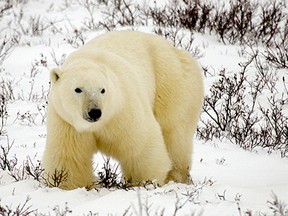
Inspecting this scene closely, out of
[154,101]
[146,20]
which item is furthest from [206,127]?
[146,20]

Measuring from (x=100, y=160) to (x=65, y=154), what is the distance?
1380 mm

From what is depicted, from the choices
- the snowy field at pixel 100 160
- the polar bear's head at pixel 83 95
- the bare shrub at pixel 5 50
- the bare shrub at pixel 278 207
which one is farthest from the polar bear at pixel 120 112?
the bare shrub at pixel 5 50

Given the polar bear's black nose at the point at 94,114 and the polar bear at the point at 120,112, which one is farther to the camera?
the polar bear at the point at 120,112

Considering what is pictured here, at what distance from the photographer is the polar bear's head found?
304 cm

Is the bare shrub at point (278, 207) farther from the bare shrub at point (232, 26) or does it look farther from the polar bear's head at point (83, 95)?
the bare shrub at point (232, 26)

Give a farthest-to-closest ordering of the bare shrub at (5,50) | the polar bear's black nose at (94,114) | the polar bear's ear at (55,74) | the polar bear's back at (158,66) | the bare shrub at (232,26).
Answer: the bare shrub at (232,26)
the bare shrub at (5,50)
the polar bear's back at (158,66)
the polar bear's ear at (55,74)
the polar bear's black nose at (94,114)

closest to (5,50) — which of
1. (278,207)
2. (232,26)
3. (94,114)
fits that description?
(232,26)

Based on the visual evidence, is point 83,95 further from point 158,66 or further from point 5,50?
point 5,50

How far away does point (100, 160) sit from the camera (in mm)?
4785

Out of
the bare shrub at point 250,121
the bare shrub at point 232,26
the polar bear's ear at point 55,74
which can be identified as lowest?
the polar bear's ear at point 55,74

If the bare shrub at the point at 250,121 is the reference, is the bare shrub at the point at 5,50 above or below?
above

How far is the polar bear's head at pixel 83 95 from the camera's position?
3.04m

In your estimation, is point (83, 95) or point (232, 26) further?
point (232, 26)

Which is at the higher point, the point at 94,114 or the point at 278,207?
the point at 94,114
